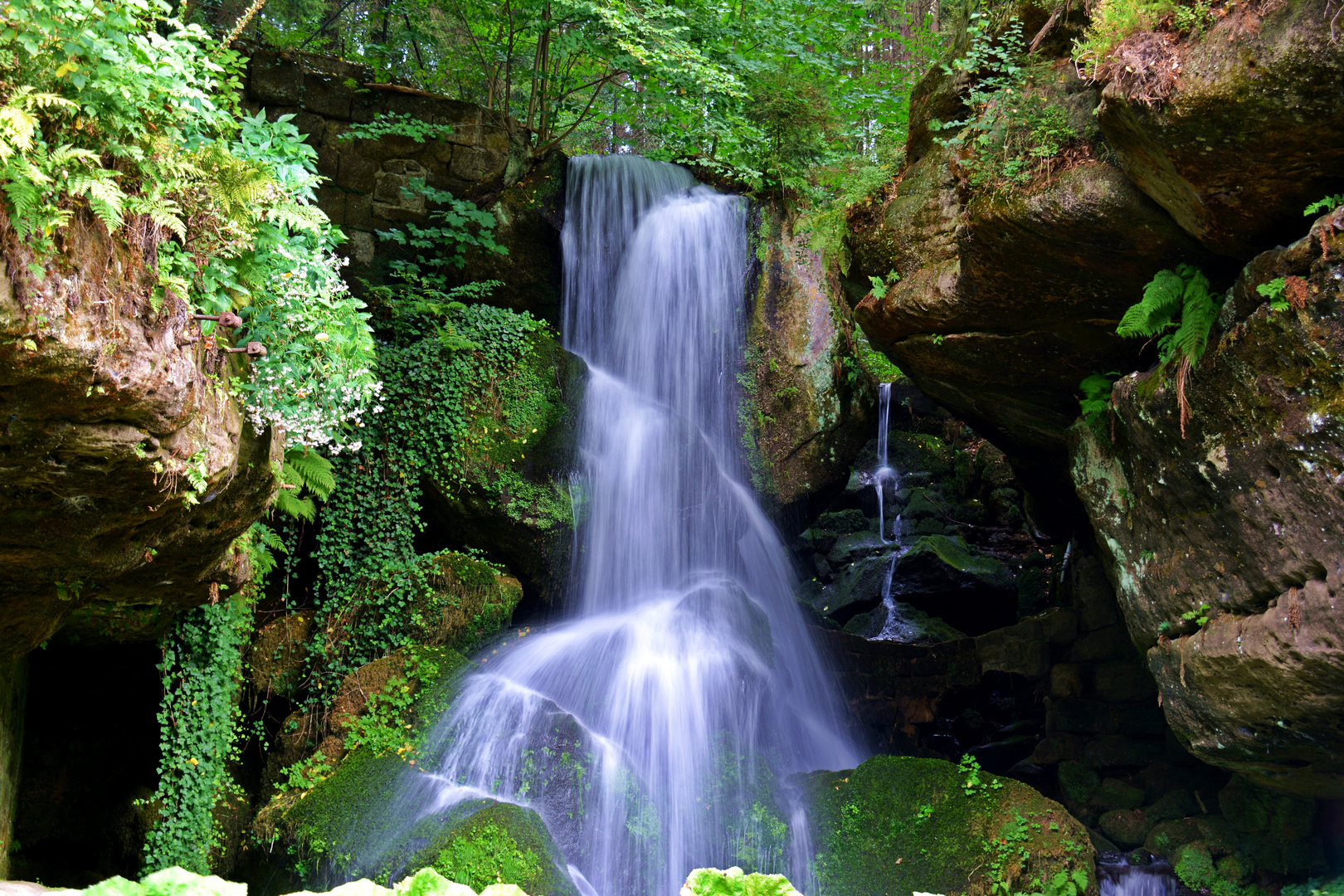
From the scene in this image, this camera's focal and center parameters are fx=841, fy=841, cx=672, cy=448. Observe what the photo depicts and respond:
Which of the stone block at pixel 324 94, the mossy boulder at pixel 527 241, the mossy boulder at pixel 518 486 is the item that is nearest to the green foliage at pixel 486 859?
the mossy boulder at pixel 518 486

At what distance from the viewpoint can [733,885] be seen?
11.0 ft

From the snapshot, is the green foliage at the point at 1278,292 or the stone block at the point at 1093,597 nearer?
the green foliage at the point at 1278,292

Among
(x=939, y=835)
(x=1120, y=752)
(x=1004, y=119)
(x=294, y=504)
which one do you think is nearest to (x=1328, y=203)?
(x=1004, y=119)

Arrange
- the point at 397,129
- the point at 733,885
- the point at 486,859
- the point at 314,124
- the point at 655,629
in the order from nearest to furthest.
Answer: the point at 733,885
the point at 486,859
the point at 655,629
the point at 397,129
the point at 314,124

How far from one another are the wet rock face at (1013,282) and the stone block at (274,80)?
7247mm

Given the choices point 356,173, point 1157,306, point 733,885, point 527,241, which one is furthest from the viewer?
point 527,241

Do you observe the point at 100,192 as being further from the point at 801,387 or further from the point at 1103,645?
the point at 1103,645

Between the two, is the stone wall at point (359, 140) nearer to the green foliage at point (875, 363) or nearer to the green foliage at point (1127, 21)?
the green foliage at point (875, 363)

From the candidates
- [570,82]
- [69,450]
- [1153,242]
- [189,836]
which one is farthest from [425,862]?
[570,82]

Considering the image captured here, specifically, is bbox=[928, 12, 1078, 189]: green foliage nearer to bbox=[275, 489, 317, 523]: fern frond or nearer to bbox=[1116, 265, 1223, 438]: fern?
bbox=[1116, 265, 1223, 438]: fern

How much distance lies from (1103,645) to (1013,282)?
17.1 feet

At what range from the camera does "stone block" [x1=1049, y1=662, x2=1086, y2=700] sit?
9.40 metres

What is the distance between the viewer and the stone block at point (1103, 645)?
9.26 m

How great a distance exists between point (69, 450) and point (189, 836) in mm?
4900
